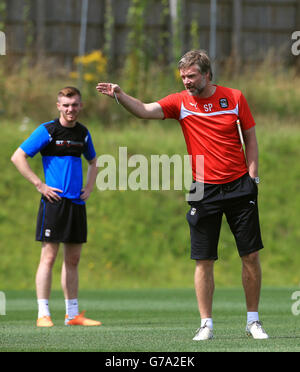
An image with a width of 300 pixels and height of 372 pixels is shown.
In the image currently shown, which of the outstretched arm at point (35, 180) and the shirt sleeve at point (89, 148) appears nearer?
the outstretched arm at point (35, 180)

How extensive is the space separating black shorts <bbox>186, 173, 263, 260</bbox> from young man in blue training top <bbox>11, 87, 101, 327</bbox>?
75.3 inches

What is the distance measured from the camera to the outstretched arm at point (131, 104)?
634 cm

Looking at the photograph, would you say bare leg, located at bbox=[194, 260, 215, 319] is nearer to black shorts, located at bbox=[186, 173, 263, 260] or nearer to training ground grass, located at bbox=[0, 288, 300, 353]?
black shorts, located at bbox=[186, 173, 263, 260]

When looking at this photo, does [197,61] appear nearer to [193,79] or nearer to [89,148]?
[193,79]

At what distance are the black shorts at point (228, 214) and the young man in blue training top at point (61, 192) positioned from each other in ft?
6.27

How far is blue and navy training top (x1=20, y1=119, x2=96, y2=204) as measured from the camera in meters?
8.12

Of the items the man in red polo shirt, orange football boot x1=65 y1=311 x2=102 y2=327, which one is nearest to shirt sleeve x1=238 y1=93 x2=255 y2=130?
the man in red polo shirt

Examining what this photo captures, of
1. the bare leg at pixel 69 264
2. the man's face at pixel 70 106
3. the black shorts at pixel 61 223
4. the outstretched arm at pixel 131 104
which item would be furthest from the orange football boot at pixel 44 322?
the outstretched arm at pixel 131 104

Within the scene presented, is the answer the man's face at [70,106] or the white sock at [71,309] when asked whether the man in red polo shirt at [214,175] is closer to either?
the man's face at [70,106]

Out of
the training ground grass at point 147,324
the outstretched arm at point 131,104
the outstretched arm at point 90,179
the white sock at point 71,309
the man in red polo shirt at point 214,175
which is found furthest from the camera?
the outstretched arm at point 90,179

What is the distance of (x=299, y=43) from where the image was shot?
2045 centimetres

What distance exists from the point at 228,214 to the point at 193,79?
1.05m
